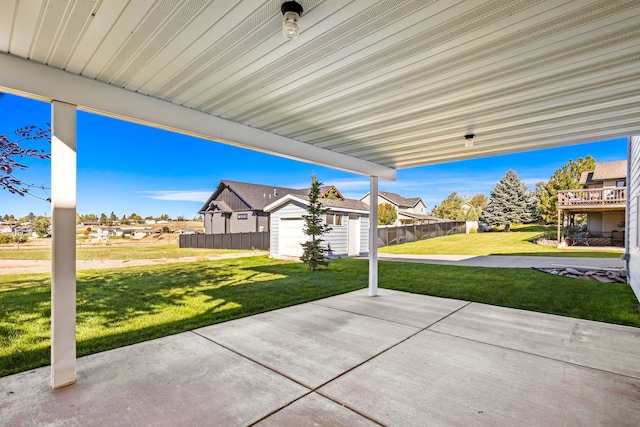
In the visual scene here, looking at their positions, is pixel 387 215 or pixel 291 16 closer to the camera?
pixel 291 16

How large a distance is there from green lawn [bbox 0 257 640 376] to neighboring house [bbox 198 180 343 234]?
32.7ft

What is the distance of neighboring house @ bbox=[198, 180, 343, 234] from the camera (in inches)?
763

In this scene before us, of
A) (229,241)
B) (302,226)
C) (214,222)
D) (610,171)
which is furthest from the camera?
(214,222)

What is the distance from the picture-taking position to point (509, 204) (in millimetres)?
24688

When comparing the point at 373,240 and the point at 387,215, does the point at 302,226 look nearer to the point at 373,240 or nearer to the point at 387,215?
the point at 373,240

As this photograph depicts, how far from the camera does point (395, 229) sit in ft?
59.1

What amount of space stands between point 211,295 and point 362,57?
4956mm

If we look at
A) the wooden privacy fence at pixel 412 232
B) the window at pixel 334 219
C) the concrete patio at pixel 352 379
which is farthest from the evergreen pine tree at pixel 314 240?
the wooden privacy fence at pixel 412 232

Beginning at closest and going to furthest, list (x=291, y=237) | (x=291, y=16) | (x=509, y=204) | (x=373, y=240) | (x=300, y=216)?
(x=291, y=16), (x=373, y=240), (x=300, y=216), (x=291, y=237), (x=509, y=204)

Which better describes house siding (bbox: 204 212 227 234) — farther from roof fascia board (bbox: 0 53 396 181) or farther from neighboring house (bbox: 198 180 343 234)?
roof fascia board (bbox: 0 53 396 181)

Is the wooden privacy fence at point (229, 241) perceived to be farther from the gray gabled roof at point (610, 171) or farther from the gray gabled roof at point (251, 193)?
the gray gabled roof at point (610, 171)

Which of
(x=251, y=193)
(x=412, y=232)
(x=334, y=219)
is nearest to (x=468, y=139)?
(x=334, y=219)

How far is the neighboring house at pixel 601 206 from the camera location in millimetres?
14117

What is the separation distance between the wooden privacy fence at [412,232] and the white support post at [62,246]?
15.5 metres
